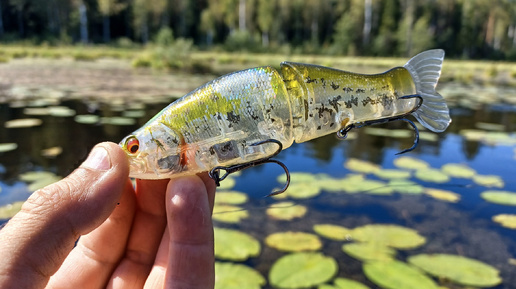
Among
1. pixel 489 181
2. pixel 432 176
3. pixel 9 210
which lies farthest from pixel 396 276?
pixel 9 210

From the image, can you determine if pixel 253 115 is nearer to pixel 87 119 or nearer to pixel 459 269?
pixel 459 269

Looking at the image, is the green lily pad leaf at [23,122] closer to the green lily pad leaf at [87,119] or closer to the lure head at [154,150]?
the green lily pad leaf at [87,119]

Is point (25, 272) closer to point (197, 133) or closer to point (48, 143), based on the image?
point (197, 133)

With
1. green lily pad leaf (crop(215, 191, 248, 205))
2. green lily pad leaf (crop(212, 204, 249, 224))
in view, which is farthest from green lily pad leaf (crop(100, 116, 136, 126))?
green lily pad leaf (crop(212, 204, 249, 224))

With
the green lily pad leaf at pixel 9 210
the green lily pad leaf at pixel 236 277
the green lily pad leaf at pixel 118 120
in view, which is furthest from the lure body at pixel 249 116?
the green lily pad leaf at pixel 118 120

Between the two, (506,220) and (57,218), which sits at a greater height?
(57,218)

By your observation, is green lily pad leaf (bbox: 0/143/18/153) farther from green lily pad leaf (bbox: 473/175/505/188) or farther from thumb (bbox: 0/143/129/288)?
green lily pad leaf (bbox: 473/175/505/188)
